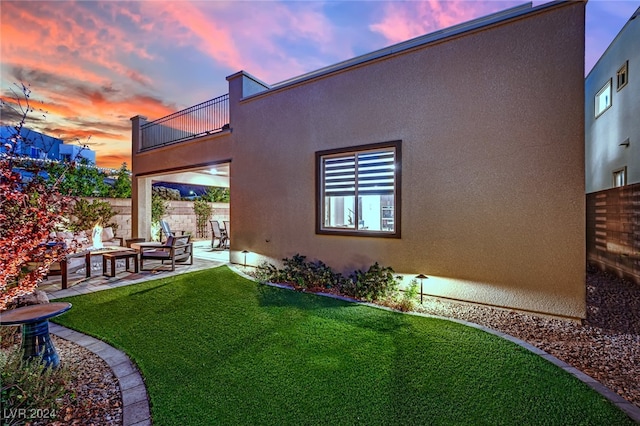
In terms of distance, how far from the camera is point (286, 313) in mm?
4492

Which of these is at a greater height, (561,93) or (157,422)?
(561,93)

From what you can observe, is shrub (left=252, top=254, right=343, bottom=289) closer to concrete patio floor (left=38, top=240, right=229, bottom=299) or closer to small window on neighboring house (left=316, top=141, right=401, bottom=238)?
small window on neighboring house (left=316, top=141, right=401, bottom=238)

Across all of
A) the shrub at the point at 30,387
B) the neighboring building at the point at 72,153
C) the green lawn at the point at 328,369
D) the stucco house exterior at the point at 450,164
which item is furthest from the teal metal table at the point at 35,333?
the stucco house exterior at the point at 450,164

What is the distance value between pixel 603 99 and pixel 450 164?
382 inches

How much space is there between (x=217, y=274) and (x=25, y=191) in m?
4.34

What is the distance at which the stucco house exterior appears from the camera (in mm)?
4285

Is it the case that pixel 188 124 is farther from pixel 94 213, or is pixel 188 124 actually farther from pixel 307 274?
pixel 307 274

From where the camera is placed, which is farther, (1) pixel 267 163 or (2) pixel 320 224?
(1) pixel 267 163

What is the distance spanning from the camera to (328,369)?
2.90 metres

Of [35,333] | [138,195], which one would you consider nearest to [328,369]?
[35,333]

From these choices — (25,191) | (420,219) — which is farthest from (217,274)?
(420,219)

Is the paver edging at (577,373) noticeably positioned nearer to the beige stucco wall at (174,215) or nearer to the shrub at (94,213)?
the shrub at (94,213)

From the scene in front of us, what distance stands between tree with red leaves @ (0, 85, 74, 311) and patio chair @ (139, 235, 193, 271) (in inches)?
161

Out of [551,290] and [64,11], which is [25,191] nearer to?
[64,11]
